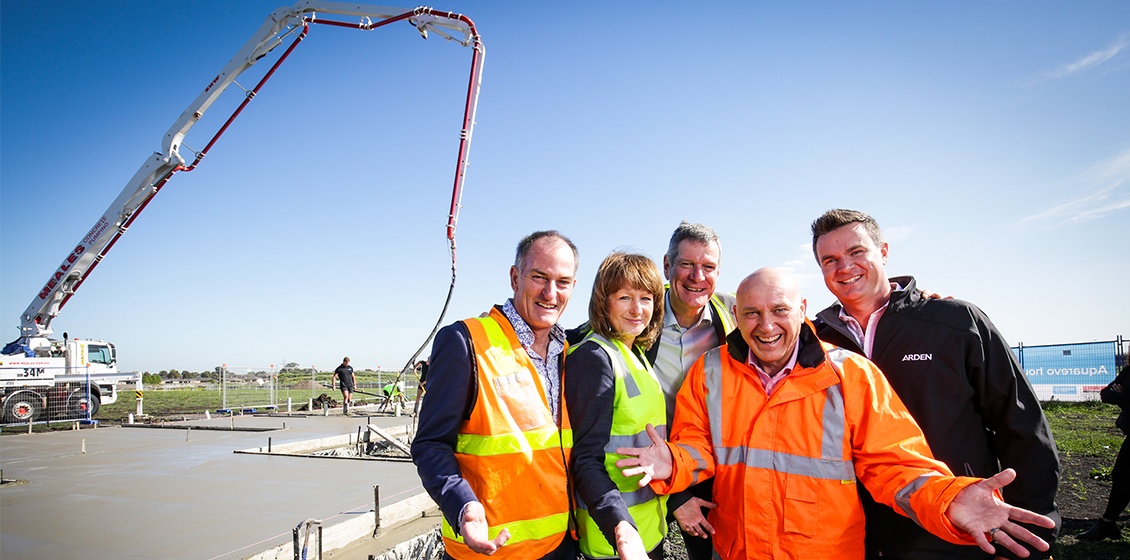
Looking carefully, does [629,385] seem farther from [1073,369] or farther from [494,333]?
[1073,369]

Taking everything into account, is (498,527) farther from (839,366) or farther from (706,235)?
(706,235)

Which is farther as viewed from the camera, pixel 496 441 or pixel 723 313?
pixel 723 313

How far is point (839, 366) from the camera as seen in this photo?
2.30 m

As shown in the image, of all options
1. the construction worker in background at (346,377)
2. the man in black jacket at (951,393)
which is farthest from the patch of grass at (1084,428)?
the construction worker in background at (346,377)

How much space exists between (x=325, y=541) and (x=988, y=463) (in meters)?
4.69

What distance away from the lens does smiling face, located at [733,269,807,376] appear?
236 centimetres

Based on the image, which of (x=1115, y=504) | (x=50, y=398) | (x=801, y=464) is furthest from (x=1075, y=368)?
(x=50, y=398)

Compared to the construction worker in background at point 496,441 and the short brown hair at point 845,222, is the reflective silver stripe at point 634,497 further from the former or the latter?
the short brown hair at point 845,222

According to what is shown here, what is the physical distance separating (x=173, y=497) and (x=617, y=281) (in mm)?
6661

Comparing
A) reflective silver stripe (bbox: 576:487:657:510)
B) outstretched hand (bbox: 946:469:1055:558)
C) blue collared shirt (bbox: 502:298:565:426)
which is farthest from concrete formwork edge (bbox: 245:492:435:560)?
outstretched hand (bbox: 946:469:1055:558)

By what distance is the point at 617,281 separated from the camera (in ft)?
8.41

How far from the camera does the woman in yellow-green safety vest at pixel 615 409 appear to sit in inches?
84.4

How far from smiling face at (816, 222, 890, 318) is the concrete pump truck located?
8.77 m

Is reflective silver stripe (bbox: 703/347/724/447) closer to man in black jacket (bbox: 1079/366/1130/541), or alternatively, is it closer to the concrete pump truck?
man in black jacket (bbox: 1079/366/1130/541)
